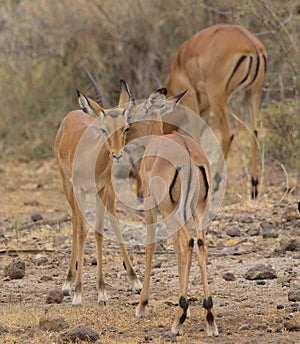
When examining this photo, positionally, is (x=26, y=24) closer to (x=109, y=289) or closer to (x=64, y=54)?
(x=64, y=54)

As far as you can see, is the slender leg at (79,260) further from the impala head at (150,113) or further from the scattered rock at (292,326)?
the scattered rock at (292,326)

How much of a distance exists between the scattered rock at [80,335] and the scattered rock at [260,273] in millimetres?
1884

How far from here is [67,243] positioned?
7895mm

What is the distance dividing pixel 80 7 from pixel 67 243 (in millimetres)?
5869

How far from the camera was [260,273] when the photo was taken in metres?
6.25

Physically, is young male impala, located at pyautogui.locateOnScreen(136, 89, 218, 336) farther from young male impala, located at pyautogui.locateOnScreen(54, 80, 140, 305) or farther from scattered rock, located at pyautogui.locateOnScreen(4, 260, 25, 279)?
scattered rock, located at pyautogui.locateOnScreen(4, 260, 25, 279)

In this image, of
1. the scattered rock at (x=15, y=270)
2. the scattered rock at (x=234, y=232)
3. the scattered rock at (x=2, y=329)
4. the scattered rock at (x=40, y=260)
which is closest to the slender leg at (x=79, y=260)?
the scattered rock at (x=15, y=270)

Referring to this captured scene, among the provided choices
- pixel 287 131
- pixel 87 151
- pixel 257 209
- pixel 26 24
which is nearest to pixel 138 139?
pixel 87 151

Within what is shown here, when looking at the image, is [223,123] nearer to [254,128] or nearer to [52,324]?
[254,128]

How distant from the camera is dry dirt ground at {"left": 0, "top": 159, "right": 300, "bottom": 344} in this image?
16.5 feet

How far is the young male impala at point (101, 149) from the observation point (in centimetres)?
584

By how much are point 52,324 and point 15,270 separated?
1664mm

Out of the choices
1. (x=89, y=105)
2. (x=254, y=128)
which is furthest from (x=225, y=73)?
(x=89, y=105)

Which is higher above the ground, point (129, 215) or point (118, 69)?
point (118, 69)
